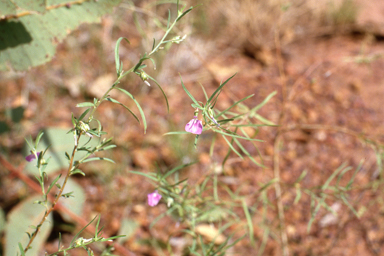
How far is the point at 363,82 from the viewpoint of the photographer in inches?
109

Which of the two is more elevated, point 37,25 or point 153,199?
point 37,25

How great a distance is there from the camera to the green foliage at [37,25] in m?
1.34

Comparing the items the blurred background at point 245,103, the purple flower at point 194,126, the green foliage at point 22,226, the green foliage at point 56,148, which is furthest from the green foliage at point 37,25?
the purple flower at point 194,126

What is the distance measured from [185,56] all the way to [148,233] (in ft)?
5.58

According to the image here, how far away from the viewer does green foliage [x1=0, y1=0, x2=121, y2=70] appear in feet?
4.39

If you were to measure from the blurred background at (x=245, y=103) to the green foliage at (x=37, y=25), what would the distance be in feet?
0.57

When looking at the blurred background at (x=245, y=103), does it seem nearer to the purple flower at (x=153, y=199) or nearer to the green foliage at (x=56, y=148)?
the green foliage at (x=56, y=148)

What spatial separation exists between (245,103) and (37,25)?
5.55 ft

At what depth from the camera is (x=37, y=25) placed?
142 cm

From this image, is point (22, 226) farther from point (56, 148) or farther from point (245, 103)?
point (245, 103)

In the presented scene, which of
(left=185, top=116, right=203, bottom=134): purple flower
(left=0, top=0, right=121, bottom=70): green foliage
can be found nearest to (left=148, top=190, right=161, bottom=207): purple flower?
(left=185, top=116, right=203, bottom=134): purple flower

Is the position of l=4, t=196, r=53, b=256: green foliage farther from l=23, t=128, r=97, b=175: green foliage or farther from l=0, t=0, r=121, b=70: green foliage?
l=0, t=0, r=121, b=70: green foliage

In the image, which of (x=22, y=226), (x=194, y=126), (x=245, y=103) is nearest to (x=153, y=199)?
(x=194, y=126)

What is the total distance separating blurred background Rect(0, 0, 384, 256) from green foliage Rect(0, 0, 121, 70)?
0.17 m
